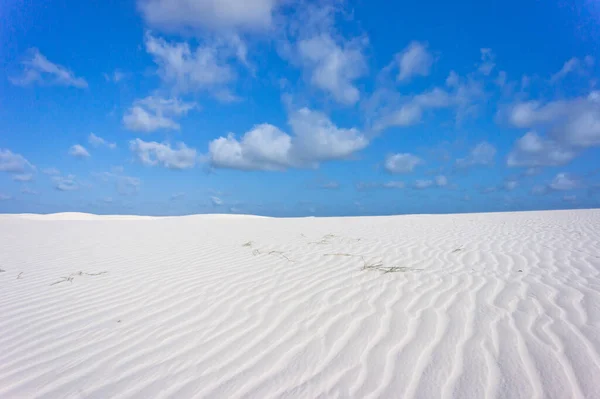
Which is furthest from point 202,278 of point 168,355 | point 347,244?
point 347,244

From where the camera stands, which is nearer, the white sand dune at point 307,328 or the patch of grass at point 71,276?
the white sand dune at point 307,328

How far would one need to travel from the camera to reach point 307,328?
289 centimetres

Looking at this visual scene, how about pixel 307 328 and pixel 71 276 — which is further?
pixel 71 276

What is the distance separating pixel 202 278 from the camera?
465 centimetres

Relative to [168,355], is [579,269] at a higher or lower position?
higher

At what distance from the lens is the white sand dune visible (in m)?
2.10

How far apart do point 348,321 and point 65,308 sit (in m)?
3.42

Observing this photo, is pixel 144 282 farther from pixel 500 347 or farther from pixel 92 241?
pixel 92 241

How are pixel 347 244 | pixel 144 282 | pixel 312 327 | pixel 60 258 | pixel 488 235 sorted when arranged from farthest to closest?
pixel 488 235 < pixel 347 244 < pixel 60 258 < pixel 144 282 < pixel 312 327

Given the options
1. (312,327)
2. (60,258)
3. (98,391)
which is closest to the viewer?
(98,391)

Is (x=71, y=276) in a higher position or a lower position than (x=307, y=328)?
higher

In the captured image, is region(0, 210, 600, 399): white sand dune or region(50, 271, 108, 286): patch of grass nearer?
region(0, 210, 600, 399): white sand dune

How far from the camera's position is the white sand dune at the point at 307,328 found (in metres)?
2.10

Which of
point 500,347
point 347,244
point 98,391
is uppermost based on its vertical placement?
point 347,244
